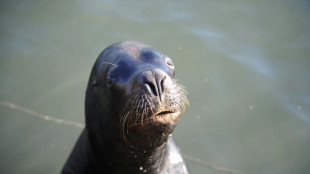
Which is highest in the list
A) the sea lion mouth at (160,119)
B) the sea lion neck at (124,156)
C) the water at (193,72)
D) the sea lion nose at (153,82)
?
the sea lion nose at (153,82)

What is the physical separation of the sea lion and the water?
2.11 m

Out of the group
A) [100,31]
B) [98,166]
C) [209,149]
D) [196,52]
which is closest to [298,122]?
[209,149]

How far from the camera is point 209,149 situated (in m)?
5.59

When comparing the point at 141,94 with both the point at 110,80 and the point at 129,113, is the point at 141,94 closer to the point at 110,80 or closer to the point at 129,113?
the point at 129,113

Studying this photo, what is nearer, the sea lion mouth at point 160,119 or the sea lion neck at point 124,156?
the sea lion mouth at point 160,119

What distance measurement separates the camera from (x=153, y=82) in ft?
8.80

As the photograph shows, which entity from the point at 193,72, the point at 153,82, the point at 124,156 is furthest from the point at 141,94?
the point at 193,72

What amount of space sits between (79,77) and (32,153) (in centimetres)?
174

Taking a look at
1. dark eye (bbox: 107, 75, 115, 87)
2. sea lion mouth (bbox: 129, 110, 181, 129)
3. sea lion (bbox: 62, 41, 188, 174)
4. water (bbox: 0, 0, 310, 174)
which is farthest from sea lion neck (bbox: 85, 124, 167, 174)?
water (bbox: 0, 0, 310, 174)

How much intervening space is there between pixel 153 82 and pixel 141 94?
136 millimetres

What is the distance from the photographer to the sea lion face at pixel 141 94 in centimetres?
270

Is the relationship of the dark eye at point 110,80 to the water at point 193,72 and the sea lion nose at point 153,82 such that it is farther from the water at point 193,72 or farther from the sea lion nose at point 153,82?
the water at point 193,72

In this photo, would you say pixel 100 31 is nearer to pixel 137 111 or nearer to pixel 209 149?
pixel 209 149

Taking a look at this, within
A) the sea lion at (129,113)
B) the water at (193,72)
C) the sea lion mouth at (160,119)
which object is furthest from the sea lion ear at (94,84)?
the water at (193,72)
